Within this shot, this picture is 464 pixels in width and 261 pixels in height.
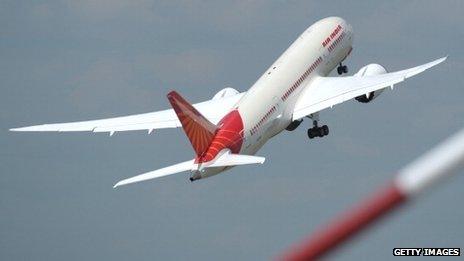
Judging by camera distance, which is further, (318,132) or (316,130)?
(316,130)

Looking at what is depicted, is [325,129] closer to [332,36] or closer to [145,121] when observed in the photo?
[332,36]

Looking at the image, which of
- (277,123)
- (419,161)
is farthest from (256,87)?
(419,161)

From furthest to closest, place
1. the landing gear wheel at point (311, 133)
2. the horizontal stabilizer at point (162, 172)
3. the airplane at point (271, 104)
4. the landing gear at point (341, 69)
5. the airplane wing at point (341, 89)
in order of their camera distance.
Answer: the landing gear at point (341, 69)
the landing gear wheel at point (311, 133)
the airplane wing at point (341, 89)
the airplane at point (271, 104)
the horizontal stabilizer at point (162, 172)

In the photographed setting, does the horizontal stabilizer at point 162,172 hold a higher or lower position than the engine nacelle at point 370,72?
lower

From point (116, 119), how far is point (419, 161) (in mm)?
88327

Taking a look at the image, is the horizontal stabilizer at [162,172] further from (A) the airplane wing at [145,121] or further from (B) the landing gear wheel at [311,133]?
(B) the landing gear wheel at [311,133]

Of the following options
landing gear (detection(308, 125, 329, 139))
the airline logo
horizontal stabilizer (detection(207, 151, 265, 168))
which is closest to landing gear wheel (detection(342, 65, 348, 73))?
the airline logo

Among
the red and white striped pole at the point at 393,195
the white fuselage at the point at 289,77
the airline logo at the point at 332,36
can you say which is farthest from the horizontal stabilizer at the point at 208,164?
the red and white striped pole at the point at 393,195

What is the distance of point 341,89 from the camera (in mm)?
91750

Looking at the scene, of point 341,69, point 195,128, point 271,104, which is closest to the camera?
point 195,128

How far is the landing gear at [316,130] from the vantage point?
91.5 m

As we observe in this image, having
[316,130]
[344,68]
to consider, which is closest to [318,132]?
[316,130]

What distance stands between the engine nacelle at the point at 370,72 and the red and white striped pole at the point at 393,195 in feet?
294

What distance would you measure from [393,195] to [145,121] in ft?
292
